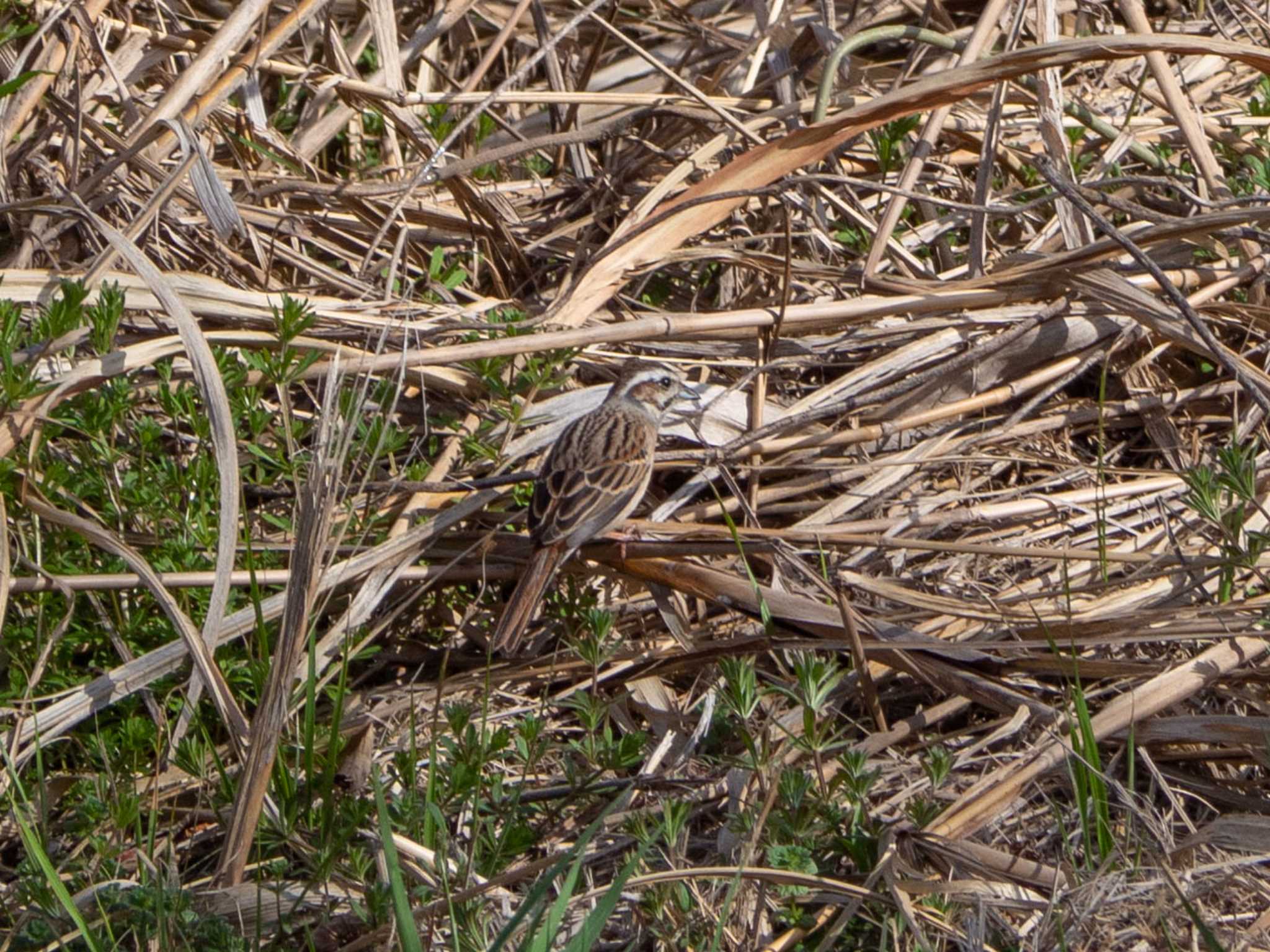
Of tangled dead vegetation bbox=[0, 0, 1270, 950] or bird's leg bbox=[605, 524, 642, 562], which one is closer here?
tangled dead vegetation bbox=[0, 0, 1270, 950]

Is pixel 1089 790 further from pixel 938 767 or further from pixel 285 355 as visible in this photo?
pixel 285 355

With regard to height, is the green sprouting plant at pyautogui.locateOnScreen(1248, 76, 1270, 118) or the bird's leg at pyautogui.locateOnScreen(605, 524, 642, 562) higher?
the green sprouting plant at pyautogui.locateOnScreen(1248, 76, 1270, 118)

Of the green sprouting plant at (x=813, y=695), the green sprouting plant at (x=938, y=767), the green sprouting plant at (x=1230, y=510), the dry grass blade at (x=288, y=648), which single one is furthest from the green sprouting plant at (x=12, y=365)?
the green sprouting plant at (x=1230, y=510)

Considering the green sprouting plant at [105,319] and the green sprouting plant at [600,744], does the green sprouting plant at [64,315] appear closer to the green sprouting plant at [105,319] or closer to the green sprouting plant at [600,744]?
the green sprouting plant at [105,319]

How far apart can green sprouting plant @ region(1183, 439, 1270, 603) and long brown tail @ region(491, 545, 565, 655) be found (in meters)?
1.77

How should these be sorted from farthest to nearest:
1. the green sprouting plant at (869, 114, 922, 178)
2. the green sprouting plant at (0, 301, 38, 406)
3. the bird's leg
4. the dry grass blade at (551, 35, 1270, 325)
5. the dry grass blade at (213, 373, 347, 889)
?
the green sprouting plant at (869, 114, 922, 178) → the dry grass blade at (551, 35, 1270, 325) → the bird's leg → the green sprouting plant at (0, 301, 38, 406) → the dry grass blade at (213, 373, 347, 889)

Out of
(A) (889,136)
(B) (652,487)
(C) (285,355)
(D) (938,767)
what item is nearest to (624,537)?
(B) (652,487)

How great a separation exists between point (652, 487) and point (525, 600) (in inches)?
40.7

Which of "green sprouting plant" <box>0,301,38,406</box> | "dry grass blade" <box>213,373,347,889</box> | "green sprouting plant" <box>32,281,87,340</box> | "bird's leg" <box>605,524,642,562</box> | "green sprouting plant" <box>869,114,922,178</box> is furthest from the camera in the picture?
"green sprouting plant" <box>869,114,922,178</box>

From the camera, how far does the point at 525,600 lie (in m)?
4.44

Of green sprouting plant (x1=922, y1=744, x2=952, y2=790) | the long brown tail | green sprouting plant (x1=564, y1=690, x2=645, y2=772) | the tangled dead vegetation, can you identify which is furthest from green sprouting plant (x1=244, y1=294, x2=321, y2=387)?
green sprouting plant (x1=922, y1=744, x2=952, y2=790)

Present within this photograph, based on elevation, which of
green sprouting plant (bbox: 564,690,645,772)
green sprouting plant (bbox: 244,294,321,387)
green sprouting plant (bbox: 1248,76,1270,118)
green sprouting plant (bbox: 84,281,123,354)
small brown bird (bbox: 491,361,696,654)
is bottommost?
green sprouting plant (bbox: 564,690,645,772)

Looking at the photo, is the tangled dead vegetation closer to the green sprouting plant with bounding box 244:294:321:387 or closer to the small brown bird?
the green sprouting plant with bounding box 244:294:321:387

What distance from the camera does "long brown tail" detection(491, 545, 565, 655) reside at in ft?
14.5
